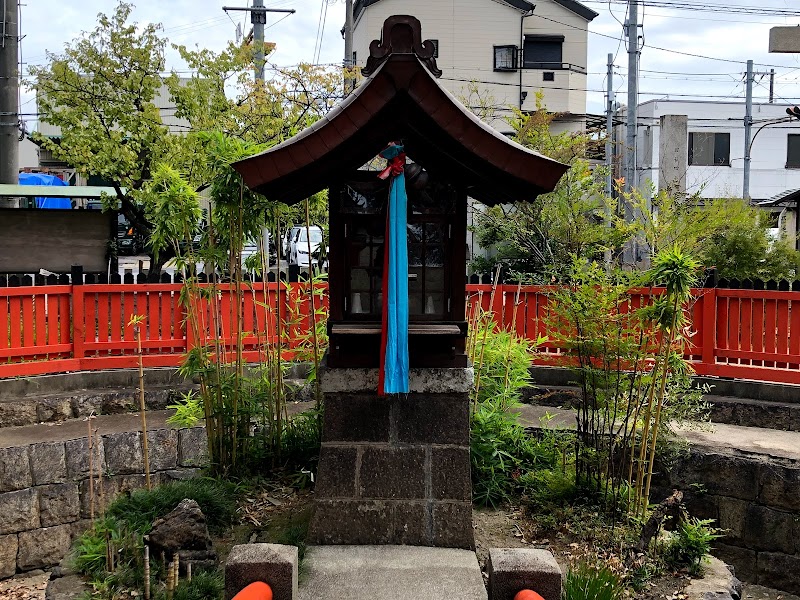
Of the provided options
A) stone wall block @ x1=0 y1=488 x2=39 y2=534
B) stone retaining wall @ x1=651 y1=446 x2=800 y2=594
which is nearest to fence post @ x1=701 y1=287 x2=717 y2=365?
stone retaining wall @ x1=651 y1=446 x2=800 y2=594

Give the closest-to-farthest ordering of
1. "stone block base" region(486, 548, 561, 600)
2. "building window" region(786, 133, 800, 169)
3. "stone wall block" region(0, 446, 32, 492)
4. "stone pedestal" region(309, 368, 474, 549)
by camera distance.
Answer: "stone block base" region(486, 548, 561, 600), "stone pedestal" region(309, 368, 474, 549), "stone wall block" region(0, 446, 32, 492), "building window" region(786, 133, 800, 169)

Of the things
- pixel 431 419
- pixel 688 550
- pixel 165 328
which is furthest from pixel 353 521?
pixel 165 328

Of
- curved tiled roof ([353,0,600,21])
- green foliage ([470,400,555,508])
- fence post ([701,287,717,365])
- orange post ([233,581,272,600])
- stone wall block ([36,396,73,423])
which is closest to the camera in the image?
orange post ([233,581,272,600])

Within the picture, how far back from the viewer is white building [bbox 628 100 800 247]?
35844 mm

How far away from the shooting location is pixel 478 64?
3170 cm

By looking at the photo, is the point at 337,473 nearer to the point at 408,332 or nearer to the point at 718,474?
the point at 408,332

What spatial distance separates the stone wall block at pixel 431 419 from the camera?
5.71 meters

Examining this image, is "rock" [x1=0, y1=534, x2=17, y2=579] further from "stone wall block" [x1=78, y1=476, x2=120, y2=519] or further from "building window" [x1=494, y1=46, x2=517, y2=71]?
"building window" [x1=494, y1=46, x2=517, y2=71]

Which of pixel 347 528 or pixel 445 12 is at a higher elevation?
pixel 445 12

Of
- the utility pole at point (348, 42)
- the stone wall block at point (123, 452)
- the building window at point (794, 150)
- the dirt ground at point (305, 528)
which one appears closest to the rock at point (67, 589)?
the dirt ground at point (305, 528)

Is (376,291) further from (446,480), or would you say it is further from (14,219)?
(14,219)

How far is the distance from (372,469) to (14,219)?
42.5ft

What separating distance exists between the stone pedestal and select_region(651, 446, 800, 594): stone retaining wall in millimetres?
3820

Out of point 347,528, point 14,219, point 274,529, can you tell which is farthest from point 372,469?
point 14,219
